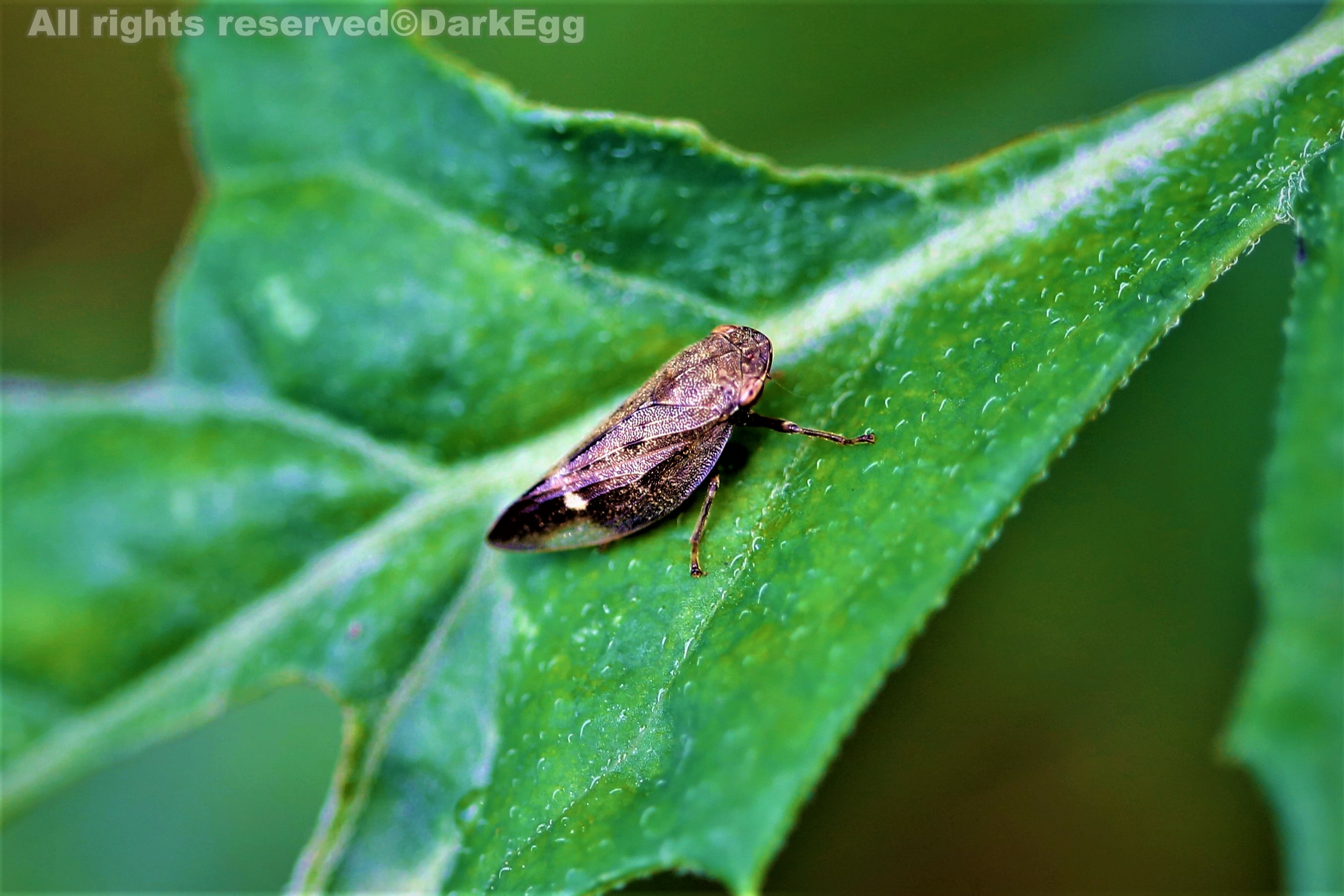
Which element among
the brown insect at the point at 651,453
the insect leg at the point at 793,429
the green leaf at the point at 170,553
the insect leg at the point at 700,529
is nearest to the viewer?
the insect leg at the point at 793,429

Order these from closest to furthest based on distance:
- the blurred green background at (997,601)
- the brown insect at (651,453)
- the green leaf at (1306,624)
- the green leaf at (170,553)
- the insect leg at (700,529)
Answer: the green leaf at (1306,624)
the insect leg at (700,529)
the brown insect at (651,453)
the green leaf at (170,553)
the blurred green background at (997,601)

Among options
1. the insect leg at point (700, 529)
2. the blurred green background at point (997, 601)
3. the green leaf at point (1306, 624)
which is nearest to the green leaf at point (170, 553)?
the insect leg at point (700, 529)

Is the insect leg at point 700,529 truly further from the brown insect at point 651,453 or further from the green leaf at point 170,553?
the green leaf at point 170,553

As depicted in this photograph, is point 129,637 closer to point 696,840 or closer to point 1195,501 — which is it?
point 696,840

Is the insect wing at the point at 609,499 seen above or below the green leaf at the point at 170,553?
above

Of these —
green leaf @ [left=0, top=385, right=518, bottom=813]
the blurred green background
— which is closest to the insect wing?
green leaf @ [left=0, top=385, right=518, bottom=813]
